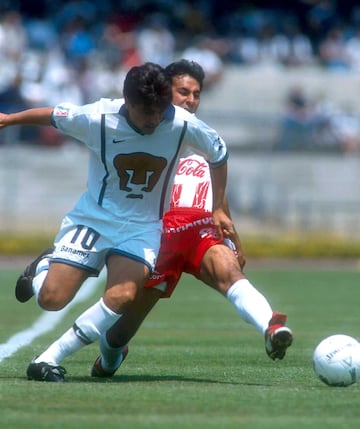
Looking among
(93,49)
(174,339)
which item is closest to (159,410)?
(174,339)

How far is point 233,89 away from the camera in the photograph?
27.2 meters

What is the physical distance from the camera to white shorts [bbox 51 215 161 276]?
763 centimetres

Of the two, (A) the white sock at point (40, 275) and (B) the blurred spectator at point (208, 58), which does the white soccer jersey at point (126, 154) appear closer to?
(A) the white sock at point (40, 275)

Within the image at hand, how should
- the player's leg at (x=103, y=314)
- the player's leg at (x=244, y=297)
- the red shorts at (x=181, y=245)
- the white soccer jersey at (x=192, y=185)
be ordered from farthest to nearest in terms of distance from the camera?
the white soccer jersey at (x=192, y=185) → the red shorts at (x=181, y=245) → the player's leg at (x=103, y=314) → the player's leg at (x=244, y=297)

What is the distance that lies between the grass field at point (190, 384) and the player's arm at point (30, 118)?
1.64 m

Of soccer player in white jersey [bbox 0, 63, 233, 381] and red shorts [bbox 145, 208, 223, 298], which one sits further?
red shorts [bbox 145, 208, 223, 298]

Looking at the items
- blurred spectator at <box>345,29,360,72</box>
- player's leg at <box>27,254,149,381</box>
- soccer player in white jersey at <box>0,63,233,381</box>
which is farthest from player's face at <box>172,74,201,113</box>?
blurred spectator at <box>345,29,360,72</box>

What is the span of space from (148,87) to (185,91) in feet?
5.25

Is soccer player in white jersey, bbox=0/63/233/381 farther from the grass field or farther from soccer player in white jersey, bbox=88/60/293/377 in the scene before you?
the grass field

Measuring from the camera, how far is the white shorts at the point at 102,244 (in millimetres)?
7629

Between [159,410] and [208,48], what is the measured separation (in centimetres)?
2158

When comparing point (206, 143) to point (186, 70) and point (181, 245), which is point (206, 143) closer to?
point (181, 245)

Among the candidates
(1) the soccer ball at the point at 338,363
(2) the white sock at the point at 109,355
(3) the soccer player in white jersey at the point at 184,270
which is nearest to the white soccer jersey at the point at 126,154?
(3) the soccer player in white jersey at the point at 184,270

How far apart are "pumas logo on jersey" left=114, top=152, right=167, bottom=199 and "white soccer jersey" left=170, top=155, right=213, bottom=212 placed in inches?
20.4
